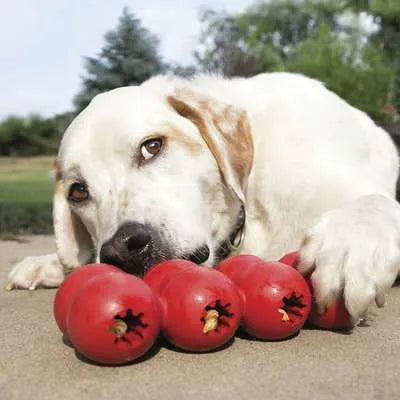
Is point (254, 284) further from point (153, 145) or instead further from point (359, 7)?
point (359, 7)

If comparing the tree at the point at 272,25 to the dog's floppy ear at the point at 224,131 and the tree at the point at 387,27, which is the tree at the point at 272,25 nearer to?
the tree at the point at 387,27

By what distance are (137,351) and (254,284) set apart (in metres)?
0.47

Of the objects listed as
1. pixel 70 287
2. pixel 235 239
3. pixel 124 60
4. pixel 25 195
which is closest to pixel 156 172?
pixel 235 239

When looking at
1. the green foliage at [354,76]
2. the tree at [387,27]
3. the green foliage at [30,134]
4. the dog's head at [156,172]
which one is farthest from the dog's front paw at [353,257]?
the tree at [387,27]

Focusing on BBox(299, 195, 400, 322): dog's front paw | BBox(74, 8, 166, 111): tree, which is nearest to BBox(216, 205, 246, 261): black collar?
BBox(299, 195, 400, 322): dog's front paw

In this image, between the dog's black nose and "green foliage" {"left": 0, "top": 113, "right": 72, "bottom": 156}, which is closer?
the dog's black nose

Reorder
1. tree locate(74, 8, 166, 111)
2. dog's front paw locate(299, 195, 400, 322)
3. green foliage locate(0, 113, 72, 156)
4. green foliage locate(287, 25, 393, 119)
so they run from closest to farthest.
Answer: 1. dog's front paw locate(299, 195, 400, 322)
2. green foliage locate(0, 113, 72, 156)
3. tree locate(74, 8, 166, 111)
4. green foliage locate(287, 25, 393, 119)

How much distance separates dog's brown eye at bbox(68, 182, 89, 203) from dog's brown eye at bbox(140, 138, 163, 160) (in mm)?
362

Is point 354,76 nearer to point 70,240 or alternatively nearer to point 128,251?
point 70,240

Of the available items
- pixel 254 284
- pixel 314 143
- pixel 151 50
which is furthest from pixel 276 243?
pixel 151 50

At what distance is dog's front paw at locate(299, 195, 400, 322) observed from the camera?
214cm

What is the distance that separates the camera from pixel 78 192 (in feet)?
10.7

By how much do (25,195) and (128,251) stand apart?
31.1ft

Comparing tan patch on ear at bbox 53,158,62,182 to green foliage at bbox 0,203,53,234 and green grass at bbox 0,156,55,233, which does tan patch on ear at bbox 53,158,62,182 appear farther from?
green foliage at bbox 0,203,53,234
